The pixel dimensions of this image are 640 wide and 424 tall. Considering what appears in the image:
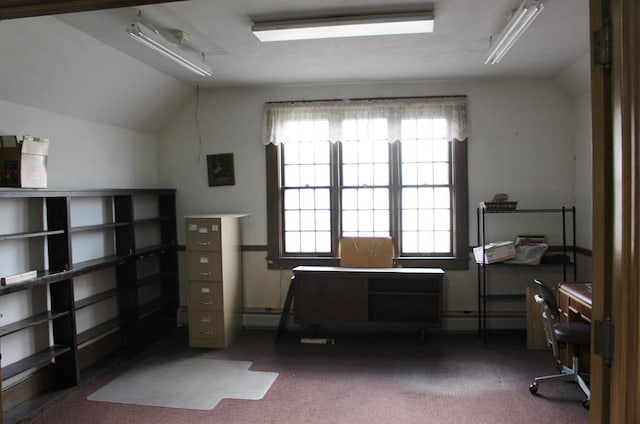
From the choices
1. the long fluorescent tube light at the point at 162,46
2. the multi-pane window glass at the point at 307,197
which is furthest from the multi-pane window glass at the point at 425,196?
the long fluorescent tube light at the point at 162,46

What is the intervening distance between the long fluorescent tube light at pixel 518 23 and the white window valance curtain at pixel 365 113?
135 centimetres

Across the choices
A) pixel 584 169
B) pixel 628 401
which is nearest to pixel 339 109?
pixel 584 169

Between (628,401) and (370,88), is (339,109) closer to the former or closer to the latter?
(370,88)

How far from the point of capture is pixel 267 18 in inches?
122

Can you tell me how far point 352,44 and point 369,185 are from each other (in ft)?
5.91

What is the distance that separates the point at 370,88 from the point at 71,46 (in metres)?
2.94

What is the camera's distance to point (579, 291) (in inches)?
141

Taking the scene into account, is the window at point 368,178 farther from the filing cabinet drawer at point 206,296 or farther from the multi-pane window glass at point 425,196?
the filing cabinet drawer at point 206,296

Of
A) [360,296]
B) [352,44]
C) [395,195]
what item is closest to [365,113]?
[395,195]

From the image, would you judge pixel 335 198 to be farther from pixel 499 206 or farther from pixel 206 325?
pixel 206 325

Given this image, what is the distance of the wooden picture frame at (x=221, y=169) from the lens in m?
5.18

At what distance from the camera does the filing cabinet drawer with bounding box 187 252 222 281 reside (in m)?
4.57

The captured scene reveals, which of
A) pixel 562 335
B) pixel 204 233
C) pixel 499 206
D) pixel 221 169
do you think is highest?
pixel 221 169

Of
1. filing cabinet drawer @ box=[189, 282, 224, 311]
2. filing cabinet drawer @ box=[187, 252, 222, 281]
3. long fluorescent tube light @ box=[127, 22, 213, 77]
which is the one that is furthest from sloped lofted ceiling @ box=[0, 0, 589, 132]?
filing cabinet drawer @ box=[189, 282, 224, 311]
